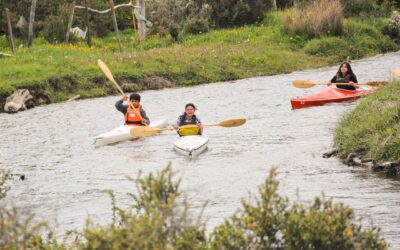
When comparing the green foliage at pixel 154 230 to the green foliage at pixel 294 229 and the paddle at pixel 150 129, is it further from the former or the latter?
the paddle at pixel 150 129

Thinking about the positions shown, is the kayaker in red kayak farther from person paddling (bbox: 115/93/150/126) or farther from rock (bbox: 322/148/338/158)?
rock (bbox: 322/148/338/158)

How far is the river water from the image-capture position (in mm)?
11164

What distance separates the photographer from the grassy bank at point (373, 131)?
12375 mm

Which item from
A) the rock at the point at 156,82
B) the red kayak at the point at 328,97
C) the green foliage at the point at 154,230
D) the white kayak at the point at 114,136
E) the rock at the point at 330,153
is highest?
the green foliage at the point at 154,230

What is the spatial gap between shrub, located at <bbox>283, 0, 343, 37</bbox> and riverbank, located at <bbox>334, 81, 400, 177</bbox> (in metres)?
15.4

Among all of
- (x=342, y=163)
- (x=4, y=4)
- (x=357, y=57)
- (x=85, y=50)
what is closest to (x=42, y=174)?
(x=342, y=163)

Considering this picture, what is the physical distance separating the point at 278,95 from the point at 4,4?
49.2ft

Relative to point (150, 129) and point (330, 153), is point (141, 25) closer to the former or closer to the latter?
point (150, 129)

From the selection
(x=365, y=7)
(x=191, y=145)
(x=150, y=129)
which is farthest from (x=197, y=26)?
(x=191, y=145)

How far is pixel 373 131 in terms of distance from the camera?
13125 mm

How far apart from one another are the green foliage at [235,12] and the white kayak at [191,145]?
1757cm

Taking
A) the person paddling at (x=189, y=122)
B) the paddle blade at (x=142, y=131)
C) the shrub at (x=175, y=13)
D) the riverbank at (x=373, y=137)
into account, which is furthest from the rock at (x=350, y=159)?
the shrub at (x=175, y=13)

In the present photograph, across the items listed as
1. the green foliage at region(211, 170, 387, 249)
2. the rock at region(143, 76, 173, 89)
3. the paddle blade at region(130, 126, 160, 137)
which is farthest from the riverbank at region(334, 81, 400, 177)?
the rock at region(143, 76, 173, 89)

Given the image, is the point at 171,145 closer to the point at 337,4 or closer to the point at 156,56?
the point at 156,56
